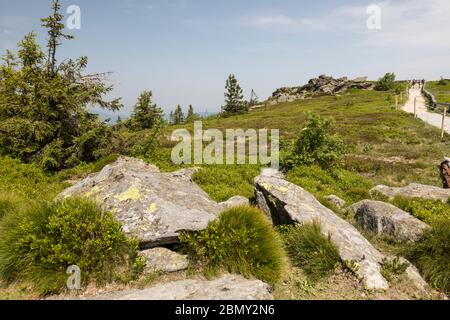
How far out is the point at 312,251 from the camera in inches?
239

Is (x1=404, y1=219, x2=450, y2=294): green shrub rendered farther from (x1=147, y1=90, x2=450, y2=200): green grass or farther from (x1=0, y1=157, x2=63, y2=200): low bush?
(x1=0, y1=157, x2=63, y2=200): low bush

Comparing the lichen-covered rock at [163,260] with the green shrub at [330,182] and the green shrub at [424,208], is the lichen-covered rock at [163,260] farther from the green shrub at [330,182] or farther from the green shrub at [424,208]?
the green shrub at [330,182]

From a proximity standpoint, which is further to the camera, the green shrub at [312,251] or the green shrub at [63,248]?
the green shrub at [312,251]

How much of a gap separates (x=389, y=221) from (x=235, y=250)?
4.42 m

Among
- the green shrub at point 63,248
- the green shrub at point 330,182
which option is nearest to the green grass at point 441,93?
the green shrub at point 330,182

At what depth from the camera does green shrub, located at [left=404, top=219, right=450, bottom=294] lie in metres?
5.53

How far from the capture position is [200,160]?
1892cm

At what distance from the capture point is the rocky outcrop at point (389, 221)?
7094mm

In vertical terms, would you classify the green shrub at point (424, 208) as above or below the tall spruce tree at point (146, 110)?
below

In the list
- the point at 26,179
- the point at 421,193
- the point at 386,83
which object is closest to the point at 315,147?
the point at 421,193

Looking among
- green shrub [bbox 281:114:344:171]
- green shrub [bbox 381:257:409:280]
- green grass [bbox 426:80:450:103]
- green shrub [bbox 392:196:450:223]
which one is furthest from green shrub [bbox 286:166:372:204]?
green grass [bbox 426:80:450:103]

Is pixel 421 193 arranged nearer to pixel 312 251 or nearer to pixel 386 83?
pixel 312 251

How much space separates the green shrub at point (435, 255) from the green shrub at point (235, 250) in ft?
9.08
